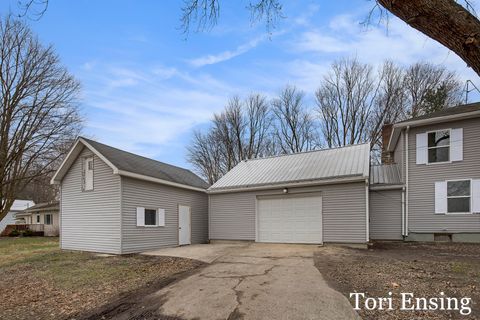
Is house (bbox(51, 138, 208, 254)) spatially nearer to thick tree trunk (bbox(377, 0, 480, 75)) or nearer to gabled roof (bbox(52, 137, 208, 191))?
gabled roof (bbox(52, 137, 208, 191))

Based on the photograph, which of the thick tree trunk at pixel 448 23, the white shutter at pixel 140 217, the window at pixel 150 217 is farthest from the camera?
the window at pixel 150 217

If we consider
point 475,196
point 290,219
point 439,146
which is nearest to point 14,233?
point 290,219

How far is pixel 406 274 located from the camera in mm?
7449

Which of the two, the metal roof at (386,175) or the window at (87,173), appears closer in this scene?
the window at (87,173)

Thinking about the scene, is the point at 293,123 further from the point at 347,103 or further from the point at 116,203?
the point at 116,203

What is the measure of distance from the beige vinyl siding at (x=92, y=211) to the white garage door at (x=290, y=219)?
21.6 ft

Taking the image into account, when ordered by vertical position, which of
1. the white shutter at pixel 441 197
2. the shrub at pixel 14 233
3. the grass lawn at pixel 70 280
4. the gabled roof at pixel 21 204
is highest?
the white shutter at pixel 441 197

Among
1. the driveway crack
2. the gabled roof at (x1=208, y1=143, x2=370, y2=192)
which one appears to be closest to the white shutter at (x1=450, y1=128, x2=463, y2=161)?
the gabled roof at (x1=208, y1=143, x2=370, y2=192)

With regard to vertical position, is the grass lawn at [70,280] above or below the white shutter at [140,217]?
below

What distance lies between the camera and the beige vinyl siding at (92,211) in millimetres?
13000

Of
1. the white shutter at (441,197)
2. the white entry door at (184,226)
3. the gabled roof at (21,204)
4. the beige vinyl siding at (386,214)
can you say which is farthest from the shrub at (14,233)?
the white shutter at (441,197)

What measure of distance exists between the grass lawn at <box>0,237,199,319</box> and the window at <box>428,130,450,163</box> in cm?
1168

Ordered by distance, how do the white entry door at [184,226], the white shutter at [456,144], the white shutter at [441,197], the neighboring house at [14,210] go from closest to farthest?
the white shutter at [456,144] < the white shutter at [441,197] < the white entry door at [184,226] < the neighboring house at [14,210]

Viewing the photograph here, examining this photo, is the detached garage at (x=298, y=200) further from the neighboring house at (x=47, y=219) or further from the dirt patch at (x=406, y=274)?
the neighboring house at (x=47, y=219)
